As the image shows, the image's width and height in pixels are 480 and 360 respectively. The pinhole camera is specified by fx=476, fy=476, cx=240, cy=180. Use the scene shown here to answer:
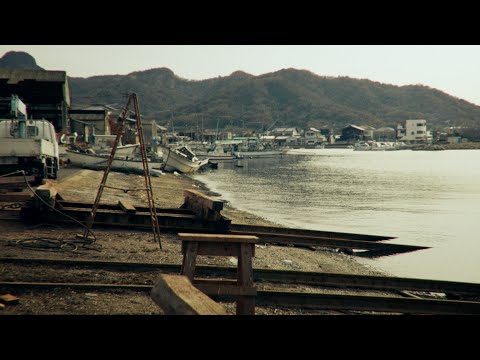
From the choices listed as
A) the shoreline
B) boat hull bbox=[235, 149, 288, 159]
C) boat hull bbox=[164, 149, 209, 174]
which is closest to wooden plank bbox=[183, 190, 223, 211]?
the shoreline

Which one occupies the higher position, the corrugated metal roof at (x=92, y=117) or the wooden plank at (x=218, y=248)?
the corrugated metal roof at (x=92, y=117)

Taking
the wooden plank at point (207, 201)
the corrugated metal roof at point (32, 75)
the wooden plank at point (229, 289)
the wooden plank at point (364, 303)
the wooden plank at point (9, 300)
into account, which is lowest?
the wooden plank at point (364, 303)

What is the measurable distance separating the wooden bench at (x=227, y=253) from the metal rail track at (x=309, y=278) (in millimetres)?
4025

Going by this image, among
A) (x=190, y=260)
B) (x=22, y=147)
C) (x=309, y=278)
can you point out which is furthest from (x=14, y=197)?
(x=190, y=260)

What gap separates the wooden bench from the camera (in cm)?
593

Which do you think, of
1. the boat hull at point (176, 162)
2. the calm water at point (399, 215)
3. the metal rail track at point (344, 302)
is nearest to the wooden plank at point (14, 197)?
the metal rail track at point (344, 302)

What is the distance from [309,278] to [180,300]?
6.96 meters

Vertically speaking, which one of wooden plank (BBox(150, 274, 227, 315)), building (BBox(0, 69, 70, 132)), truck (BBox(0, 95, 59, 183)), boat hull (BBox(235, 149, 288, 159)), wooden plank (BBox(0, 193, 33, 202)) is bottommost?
boat hull (BBox(235, 149, 288, 159))

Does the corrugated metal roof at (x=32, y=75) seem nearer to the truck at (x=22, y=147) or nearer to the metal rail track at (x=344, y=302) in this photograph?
the truck at (x=22, y=147)

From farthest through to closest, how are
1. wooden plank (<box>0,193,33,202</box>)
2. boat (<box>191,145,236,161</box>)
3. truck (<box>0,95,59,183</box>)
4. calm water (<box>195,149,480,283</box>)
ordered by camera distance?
boat (<box>191,145,236,161</box>), truck (<box>0,95,59,183</box>), calm water (<box>195,149,480,283</box>), wooden plank (<box>0,193,33,202</box>)

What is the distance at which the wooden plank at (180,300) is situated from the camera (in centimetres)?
357

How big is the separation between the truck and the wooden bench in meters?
15.8

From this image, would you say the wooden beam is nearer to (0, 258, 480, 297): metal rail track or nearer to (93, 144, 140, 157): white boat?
(0, 258, 480, 297): metal rail track
